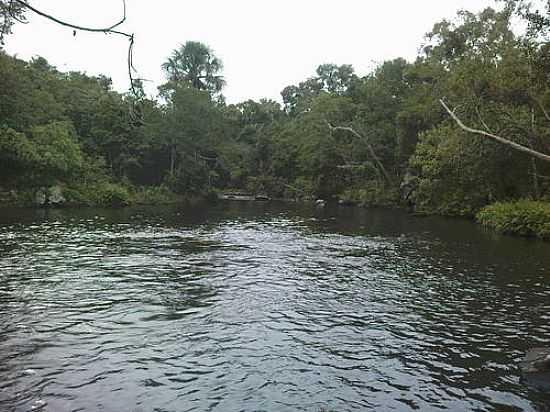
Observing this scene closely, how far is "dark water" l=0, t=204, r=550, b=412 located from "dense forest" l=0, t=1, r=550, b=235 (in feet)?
35.6

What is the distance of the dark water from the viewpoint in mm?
8523

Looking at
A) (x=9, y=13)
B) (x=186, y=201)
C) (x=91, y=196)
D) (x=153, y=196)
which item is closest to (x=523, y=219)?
(x=9, y=13)

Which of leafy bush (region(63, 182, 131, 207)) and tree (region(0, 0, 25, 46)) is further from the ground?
tree (region(0, 0, 25, 46))

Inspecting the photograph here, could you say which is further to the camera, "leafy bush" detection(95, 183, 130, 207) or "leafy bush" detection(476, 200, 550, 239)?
"leafy bush" detection(95, 183, 130, 207)

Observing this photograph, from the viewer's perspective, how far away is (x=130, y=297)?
14.6m

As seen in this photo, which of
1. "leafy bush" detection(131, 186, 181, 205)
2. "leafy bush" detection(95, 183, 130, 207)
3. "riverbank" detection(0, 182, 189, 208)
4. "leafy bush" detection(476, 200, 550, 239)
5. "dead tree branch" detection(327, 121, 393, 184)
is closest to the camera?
"leafy bush" detection(476, 200, 550, 239)

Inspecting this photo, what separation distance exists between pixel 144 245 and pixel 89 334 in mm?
14057

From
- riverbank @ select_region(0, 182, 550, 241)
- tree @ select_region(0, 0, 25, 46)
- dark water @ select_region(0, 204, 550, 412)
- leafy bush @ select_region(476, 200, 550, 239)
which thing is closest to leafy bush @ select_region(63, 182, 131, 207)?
riverbank @ select_region(0, 182, 550, 241)

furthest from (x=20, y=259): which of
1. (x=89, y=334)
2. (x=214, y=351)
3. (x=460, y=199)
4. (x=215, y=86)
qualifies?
(x=215, y=86)

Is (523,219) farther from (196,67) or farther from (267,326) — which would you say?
(196,67)

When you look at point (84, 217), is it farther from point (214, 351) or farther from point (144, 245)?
point (214, 351)

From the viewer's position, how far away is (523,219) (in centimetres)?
Result: 3088

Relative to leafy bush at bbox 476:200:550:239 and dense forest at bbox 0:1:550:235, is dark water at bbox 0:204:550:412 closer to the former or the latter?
leafy bush at bbox 476:200:550:239

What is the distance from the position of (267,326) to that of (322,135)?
55913mm
